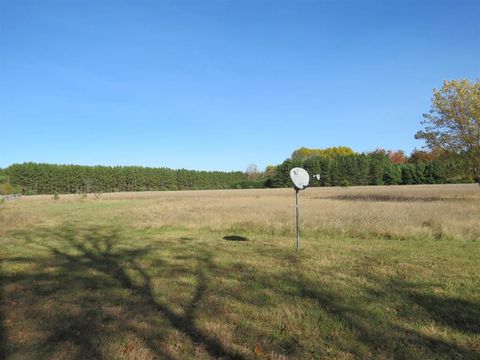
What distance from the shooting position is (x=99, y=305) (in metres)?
6.06

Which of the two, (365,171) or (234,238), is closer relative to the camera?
(234,238)

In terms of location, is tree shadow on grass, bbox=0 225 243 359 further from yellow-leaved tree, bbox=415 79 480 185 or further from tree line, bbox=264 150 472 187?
tree line, bbox=264 150 472 187

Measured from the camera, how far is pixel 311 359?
4.23 meters

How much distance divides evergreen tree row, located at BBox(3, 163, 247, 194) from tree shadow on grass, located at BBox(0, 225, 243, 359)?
2889 inches

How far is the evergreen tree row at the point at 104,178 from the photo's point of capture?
87750mm

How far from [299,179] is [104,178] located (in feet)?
316

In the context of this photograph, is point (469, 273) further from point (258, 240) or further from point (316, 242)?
point (258, 240)

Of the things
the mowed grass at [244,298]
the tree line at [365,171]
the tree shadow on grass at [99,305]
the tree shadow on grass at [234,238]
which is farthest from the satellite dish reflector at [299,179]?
the tree line at [365,171]

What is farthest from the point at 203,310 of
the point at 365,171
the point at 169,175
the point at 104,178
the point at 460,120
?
the point at 169,175

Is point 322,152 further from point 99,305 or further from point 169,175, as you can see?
point 99,305

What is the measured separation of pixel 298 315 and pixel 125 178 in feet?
340

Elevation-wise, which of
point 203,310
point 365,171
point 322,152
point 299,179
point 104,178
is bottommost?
point 203,310

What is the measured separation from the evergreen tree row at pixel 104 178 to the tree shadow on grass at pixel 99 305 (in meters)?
73.4

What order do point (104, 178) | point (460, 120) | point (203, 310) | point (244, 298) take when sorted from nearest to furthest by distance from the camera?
point (203, 310), point (244, 298), point (460, 120), point (104, 178)
